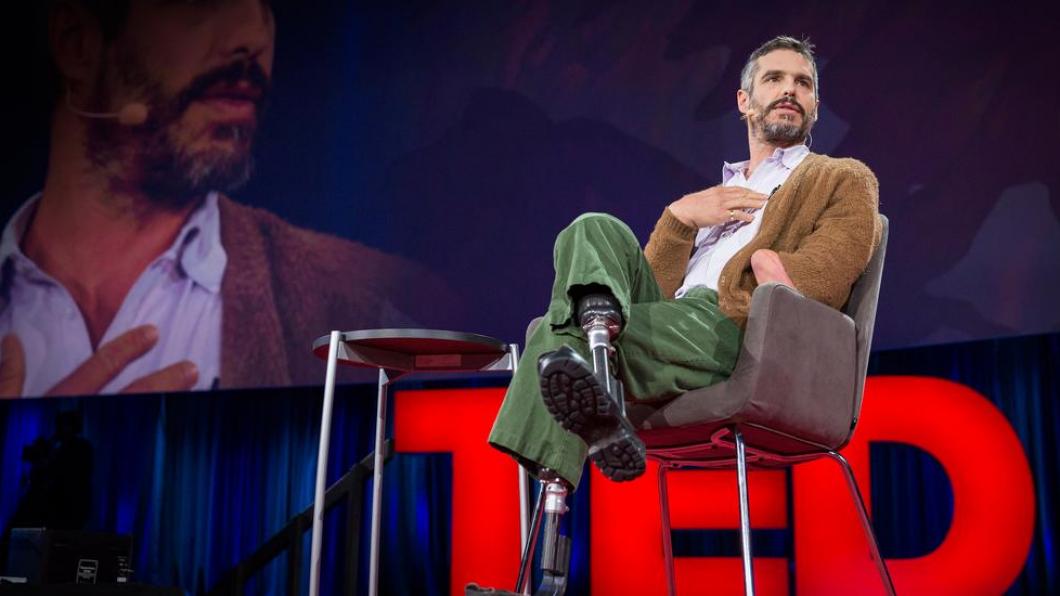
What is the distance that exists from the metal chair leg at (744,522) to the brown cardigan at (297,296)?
6.50 ft

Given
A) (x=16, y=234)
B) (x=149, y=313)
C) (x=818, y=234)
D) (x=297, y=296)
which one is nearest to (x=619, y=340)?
(x=818, y=234)

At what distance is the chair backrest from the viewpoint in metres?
2.05

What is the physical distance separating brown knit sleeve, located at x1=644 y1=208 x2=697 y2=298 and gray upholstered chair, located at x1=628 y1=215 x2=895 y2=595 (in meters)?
0.40

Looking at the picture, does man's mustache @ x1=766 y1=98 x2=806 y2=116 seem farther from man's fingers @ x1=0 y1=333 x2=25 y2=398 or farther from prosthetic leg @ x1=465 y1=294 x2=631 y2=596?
man's fingers @ x1=0 y1=333 x2=25 y2=398

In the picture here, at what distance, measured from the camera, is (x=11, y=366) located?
14.2 feet

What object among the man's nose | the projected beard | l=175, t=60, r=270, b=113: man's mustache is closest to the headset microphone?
the projected beard

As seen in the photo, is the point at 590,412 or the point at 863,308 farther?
the point at 863,308

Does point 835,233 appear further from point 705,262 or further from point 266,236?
point 266,236

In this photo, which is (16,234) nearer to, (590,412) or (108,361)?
(108,361)

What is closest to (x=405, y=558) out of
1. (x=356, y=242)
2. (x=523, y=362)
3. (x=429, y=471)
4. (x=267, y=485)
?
(x=429, y=471)

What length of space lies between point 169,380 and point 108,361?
0.32 meters

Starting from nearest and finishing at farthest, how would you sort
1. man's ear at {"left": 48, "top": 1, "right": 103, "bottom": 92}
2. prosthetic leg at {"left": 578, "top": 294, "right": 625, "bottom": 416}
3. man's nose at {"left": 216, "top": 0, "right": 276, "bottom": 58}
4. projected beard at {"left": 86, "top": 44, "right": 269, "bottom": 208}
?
prosthetic leg at {"left": 578, "top": 294, "right": 625, "bottom": 416}, projected beard at {"left": 86, "top": 44, "right": 269, "bottom": 208}, man's nose at {"left": 216, "top": 0, "right": 276, "bottom": 58}, man's ear at {"left": 48, "top": 1, "right": 103, "bottom": 92}

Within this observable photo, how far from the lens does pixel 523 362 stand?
1706mm

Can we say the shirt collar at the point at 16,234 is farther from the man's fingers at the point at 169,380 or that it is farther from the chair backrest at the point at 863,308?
the chair backrest at the point at 863,308
